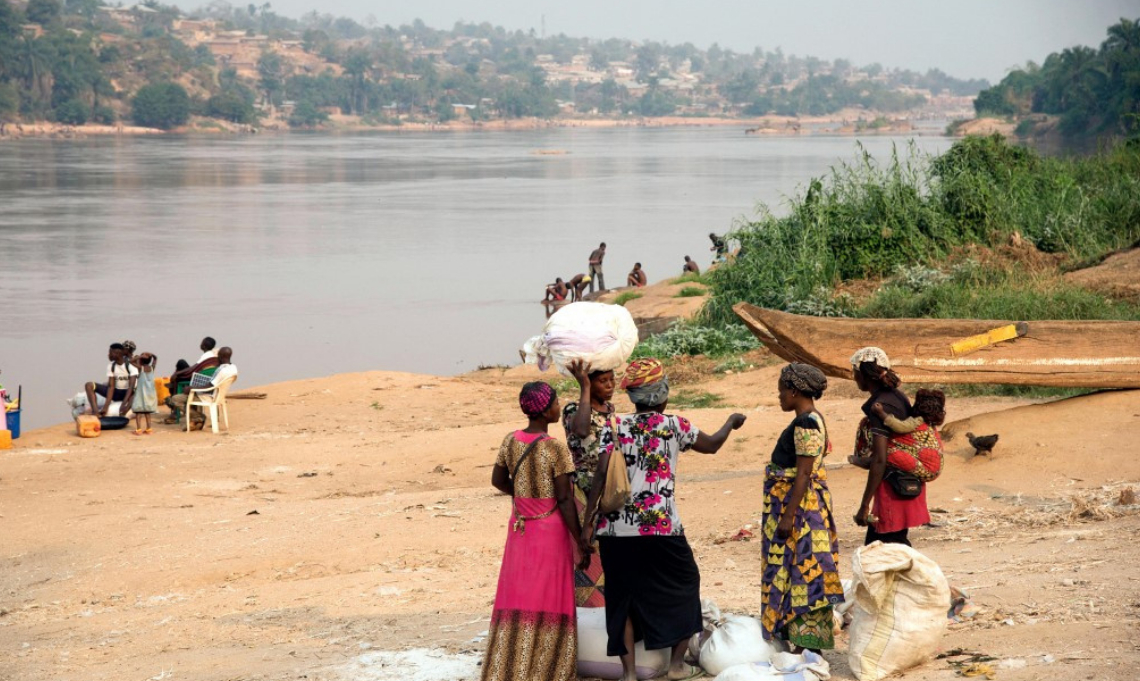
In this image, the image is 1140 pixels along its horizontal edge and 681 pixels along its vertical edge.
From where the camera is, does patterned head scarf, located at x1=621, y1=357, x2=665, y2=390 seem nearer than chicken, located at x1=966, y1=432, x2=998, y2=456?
Yes

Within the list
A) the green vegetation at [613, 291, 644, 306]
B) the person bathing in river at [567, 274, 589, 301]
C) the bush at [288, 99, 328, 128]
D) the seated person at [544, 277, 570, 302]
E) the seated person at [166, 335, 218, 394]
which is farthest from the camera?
the bush at [288, 99, 328, 128]

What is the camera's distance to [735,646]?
471 cm

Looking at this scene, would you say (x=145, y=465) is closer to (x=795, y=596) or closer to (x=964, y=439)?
(x=964, y=439)

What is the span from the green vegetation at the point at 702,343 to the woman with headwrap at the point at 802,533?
9.45m

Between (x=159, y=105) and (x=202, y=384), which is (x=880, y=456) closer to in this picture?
(x=202, y=384)

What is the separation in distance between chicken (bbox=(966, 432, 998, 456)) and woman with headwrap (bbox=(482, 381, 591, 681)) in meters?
3.90

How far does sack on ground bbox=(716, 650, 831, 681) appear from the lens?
4.46 m

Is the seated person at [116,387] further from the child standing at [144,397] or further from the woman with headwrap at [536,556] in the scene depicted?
the woman with headwrap at [536,556]

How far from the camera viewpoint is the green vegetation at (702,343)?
14461 millimetres

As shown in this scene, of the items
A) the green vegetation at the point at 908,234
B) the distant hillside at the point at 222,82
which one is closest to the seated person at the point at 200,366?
the green vegetation at the point at 908,234

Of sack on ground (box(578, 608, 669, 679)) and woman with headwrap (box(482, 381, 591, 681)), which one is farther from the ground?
woman with headwrap (box(482, 381, 591, 681))

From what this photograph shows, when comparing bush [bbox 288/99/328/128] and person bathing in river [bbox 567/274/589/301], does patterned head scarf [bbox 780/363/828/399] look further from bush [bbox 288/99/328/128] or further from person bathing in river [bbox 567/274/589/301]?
bush [bbox 288/99/328/128]

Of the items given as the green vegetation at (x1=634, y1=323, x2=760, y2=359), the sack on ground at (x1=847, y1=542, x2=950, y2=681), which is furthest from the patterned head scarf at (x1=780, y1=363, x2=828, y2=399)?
the green vegetation at (x1=634, y1=323, x2=760, y2=359)

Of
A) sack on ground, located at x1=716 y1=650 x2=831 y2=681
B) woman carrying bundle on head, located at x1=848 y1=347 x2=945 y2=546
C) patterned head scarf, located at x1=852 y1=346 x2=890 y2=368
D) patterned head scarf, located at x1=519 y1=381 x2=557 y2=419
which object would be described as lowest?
sack on ground, located at x1=716 y1=650 x2=831 y2=681
